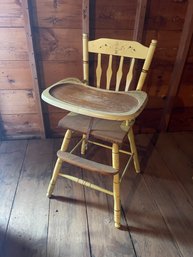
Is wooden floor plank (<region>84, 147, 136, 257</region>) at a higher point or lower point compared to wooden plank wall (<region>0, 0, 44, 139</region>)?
lower

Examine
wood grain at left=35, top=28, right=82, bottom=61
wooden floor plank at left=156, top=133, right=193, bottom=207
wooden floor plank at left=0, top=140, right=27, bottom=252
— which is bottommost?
wooden floor plank at left=156, top=133, right=193, bottom=207

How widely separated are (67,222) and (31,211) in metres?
0.23

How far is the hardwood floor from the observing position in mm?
1013

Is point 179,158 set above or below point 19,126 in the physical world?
below

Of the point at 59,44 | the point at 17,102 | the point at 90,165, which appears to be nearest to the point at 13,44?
the point at 59,44

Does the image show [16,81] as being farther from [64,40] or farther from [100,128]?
[100,128]

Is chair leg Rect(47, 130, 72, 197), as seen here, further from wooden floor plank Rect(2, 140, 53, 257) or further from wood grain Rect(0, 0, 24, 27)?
wood grain Rect(0, 0, 24, 27)

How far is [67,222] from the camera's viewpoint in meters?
1.12

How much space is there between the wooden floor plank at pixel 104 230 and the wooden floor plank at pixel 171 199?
26 cm

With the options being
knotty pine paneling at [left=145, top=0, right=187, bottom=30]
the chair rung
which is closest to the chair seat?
the chair rung

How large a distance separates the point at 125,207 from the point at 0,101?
120 cm

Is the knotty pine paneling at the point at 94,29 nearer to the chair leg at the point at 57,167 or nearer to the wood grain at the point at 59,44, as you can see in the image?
the wood grain at the point at 59,44

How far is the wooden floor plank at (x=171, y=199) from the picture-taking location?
107 centimetres

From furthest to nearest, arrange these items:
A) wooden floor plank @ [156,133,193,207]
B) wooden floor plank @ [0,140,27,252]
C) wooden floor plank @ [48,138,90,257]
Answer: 1. wooden floor plank @ [156,133,193,207]
2. wooden floor plank @ [0,140,27,252]
3. wooden floor plank @ [48,138,90,257]
